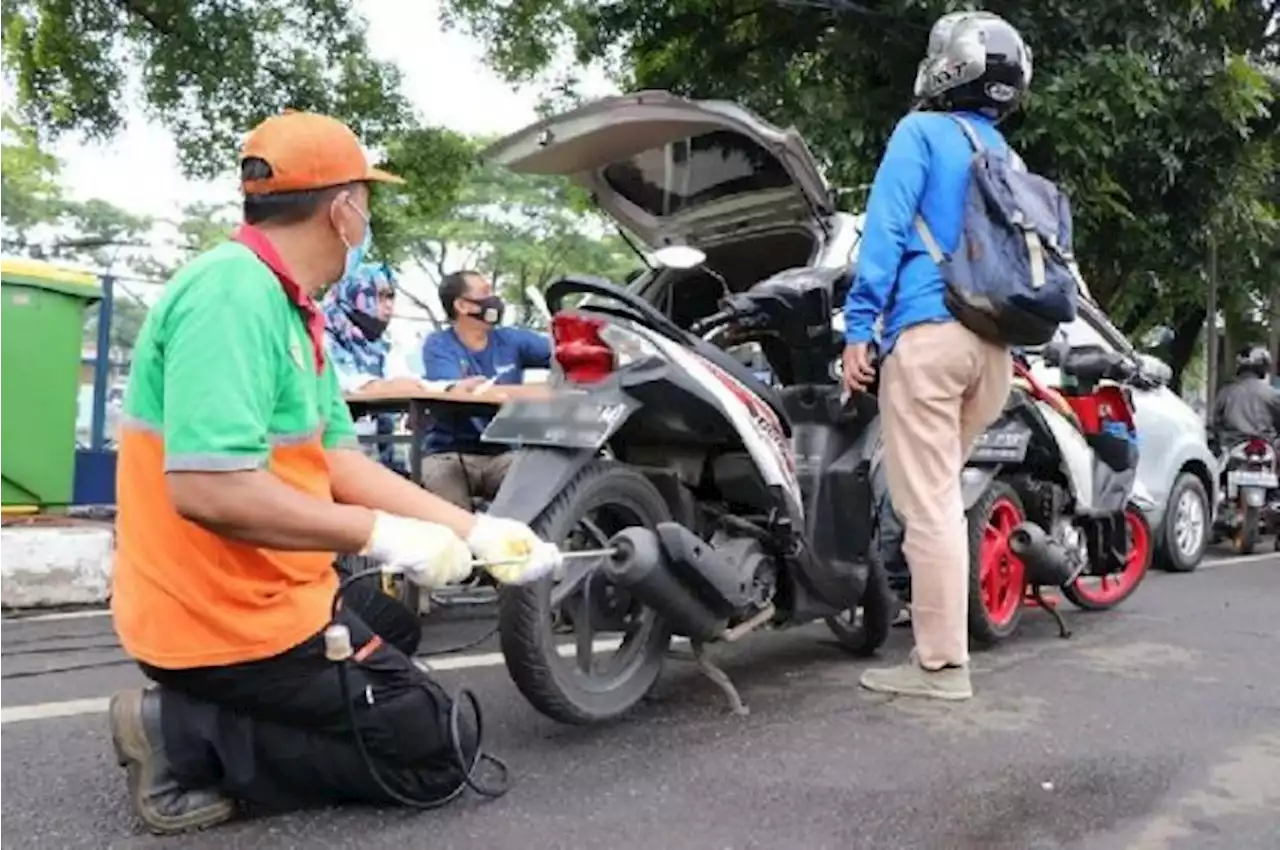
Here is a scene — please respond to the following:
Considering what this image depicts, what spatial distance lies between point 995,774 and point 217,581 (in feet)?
6.25

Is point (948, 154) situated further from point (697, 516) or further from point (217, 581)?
point (217, 581)

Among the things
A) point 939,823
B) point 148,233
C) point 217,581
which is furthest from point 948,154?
point 148,233

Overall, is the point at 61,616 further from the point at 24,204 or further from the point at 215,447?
the point at 24,204

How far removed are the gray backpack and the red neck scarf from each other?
1954 mm

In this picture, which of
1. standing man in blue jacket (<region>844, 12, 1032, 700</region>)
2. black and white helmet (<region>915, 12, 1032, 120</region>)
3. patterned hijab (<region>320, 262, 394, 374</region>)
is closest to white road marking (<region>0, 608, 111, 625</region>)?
patterned hijab (<region>320, 262, 394, 374</region>)

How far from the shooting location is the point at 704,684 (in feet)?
13.6

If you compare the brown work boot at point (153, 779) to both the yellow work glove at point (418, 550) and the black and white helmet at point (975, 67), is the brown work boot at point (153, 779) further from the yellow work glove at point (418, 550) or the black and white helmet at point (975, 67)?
the black and white helmet at point (975, 67)

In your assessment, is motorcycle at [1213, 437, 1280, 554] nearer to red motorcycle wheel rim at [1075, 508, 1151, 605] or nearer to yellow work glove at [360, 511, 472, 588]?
red motorcycle wheel rim at [1075, 508, 1151, 605]

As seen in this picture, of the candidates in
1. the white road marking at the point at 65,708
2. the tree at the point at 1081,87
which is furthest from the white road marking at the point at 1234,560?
the white road marking at the point at 65,708

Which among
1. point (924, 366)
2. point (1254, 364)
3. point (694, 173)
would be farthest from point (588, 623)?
point (1254, 364)

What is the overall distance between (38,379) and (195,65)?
7190 mm

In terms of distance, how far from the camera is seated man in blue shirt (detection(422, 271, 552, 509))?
548cm

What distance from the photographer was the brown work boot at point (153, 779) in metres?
2.63

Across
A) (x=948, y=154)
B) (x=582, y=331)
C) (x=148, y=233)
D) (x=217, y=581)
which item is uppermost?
(x=148, y=233)
